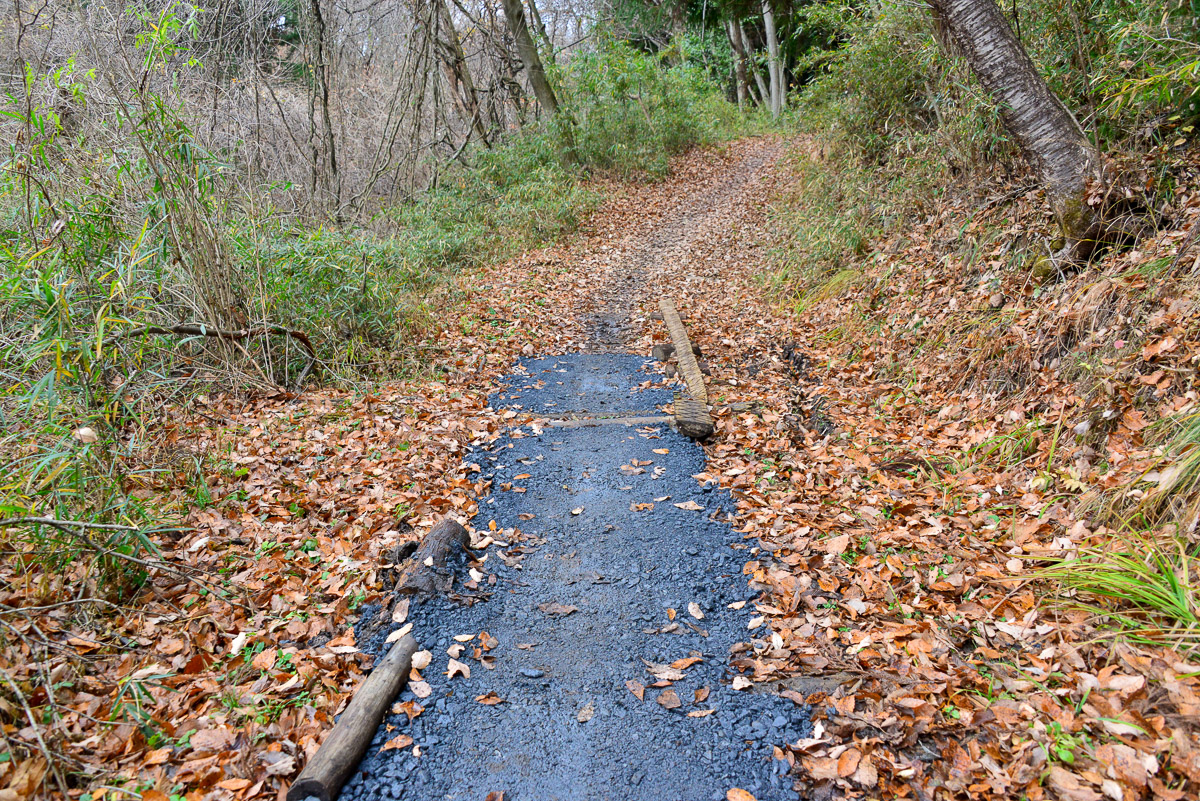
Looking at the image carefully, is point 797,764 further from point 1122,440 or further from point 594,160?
point 594,160

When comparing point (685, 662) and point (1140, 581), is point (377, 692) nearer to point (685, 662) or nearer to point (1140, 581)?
point (685, 662)

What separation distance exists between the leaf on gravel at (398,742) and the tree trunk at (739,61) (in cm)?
2413

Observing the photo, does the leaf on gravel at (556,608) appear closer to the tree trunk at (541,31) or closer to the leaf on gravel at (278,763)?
the leaf on gravel at (278,763)

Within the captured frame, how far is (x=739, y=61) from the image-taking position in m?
23.3

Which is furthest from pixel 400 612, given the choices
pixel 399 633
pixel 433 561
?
pixel 433 561

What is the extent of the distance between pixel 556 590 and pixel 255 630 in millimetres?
1580

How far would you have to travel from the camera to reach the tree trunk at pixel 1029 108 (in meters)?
5.03

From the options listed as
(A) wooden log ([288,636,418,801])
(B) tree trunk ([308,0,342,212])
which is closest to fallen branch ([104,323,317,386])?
(A) wooden log ([288,636,418,801])

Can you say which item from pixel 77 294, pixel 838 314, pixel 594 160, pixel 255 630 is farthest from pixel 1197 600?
pixel 594 160

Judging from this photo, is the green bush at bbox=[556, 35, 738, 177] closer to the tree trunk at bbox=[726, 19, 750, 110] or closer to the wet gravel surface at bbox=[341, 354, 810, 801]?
the tree trunk at bbox=[726, 19, 750, 110]

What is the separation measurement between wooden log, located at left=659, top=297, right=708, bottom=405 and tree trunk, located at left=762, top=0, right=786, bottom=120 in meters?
14.2

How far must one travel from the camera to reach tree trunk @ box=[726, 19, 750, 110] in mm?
23375

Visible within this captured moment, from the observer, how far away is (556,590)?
12.5 ft

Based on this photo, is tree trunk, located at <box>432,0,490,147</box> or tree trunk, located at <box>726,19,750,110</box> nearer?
tree trunk, located at <box>432,0,490,147</box>
